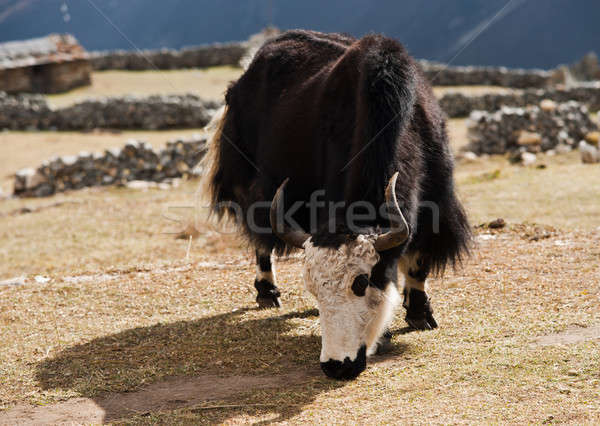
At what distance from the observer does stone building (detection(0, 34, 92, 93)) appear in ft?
66.1

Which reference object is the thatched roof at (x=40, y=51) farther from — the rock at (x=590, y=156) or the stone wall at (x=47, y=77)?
the rock at (x=590, y=156)

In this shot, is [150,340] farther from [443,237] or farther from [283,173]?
[443,237]

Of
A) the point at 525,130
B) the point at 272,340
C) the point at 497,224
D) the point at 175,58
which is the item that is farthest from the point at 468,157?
the point at 175,58

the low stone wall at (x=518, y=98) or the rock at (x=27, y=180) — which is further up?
the low stone wall at (x=518, y=98)

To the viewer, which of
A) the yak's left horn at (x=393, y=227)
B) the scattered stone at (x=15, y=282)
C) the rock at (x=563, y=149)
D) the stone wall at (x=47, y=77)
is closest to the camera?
the yak's left horn at (x=393, y=227)

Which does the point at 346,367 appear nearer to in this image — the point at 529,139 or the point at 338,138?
the point at 338,138

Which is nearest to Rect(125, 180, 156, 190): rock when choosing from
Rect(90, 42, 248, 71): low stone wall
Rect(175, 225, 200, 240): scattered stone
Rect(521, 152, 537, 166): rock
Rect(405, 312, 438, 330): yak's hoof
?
Rect(175, 225, 200, 240): scattered stone

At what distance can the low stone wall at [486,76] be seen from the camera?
21172mm

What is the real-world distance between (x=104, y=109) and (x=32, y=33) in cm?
599

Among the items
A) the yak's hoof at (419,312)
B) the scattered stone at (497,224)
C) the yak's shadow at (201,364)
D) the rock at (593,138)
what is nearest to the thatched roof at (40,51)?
the rock at (593,138)

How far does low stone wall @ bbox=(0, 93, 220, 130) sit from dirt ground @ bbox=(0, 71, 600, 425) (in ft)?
31.7

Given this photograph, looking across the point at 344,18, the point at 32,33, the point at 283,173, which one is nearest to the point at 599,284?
the point at 283,173

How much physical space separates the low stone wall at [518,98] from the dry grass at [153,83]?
6527 millimetres

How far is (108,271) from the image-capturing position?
6312 millimetres
